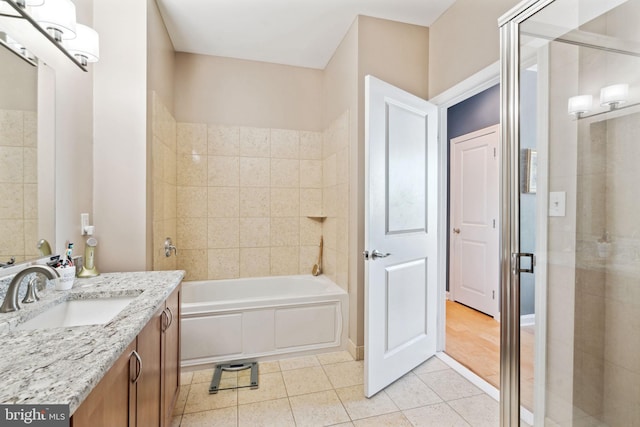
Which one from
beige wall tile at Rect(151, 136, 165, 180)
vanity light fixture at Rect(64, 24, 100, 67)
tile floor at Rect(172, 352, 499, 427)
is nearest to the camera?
vanity light fixture at Rect(64, 24, 100, 67)

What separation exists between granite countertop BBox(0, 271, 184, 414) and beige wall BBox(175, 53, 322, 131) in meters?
2.16

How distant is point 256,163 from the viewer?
313 centimetres

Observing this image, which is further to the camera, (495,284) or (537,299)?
(495,284)

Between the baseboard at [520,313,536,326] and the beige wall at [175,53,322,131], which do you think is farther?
the beige wall at [175,53,322,131]

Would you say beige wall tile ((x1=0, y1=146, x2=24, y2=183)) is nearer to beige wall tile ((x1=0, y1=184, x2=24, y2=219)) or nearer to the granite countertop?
beige wall tile ((x1=0, y1=184, x2=24, y2=219))

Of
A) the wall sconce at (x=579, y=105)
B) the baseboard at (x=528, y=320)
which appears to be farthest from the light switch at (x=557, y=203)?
the baseboard at (x=528, y=320)

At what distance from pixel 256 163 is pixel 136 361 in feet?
7.65

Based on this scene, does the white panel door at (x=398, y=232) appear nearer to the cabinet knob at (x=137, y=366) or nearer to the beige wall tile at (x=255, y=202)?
the cabinet knob at (x=137, y=366)

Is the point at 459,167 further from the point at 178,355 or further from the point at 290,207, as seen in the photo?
the point at 178,355

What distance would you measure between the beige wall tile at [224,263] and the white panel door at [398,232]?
1636mm

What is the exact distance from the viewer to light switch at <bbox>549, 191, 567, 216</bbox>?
1.30m

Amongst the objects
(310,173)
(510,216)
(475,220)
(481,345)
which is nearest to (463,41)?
(510,216)

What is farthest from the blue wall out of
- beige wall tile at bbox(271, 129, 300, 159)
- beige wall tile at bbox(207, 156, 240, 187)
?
beige wall tile at bbox(207, 156, 240, 187)

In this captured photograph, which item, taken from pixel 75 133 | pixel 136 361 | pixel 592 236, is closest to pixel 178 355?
pixel 136 361
